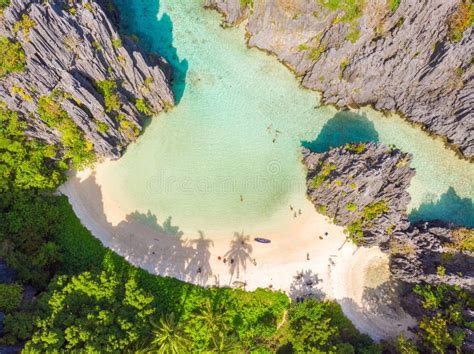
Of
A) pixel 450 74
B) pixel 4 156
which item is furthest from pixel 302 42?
pixel 4 156

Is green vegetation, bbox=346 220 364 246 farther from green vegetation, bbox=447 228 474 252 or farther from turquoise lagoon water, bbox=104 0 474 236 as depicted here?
green vegetation, bbox=447 228 474 252

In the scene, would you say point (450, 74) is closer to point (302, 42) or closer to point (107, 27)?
point (302, 42)

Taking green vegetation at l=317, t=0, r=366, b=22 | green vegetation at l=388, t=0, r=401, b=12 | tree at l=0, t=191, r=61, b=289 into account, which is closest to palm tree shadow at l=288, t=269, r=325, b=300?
tree at l=0, t=191, r=61, b=289

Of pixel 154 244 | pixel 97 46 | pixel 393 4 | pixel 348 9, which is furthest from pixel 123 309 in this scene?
pixel 393 4

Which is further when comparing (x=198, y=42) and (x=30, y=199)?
(x=198, y=42)

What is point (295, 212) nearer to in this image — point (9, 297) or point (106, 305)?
point (106, 305)

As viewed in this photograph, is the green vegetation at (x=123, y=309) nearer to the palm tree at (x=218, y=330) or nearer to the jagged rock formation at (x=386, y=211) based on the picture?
the palm tree at (x=218, y=330)
